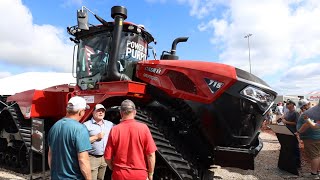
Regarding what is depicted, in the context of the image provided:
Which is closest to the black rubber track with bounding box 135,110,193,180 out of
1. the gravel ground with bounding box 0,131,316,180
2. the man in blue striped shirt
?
the man in blue striped shirt

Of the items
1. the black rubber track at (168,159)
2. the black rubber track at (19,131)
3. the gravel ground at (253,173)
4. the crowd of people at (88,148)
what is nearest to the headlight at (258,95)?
the black rubber track at (168,159)

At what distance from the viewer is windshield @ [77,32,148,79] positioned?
5398 millimetres

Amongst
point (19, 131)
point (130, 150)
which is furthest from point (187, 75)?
point (19, 131)

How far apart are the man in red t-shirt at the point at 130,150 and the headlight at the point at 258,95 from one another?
5.65ft

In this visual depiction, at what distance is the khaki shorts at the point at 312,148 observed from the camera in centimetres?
619

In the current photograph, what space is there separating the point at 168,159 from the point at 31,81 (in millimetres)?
18702

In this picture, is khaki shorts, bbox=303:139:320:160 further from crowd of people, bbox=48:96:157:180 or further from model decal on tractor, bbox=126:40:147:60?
crowd of people, bbox=48:96:157:180

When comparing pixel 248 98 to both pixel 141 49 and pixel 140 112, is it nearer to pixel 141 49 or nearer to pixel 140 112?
pixel 140 112

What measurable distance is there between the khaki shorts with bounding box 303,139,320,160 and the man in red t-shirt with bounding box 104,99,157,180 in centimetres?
445

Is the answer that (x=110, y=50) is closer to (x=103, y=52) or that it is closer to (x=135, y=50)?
(x=103, y=52)

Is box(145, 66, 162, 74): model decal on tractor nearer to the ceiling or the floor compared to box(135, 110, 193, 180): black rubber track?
nearer to the ceiling

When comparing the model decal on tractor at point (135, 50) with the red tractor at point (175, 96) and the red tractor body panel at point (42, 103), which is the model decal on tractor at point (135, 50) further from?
the red tractor body panel at point (42, 103)

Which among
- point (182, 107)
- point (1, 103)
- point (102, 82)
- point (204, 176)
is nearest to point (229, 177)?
point (204, 176)

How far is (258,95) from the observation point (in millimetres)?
4223
